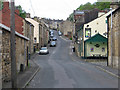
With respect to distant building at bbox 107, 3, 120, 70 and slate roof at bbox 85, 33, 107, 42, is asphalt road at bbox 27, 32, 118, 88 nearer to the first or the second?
distant building at bbox 107, 3, 120, 70

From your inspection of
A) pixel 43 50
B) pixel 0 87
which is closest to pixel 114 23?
pixel 0 87

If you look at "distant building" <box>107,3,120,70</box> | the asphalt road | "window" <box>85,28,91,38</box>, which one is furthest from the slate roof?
the asphalt road

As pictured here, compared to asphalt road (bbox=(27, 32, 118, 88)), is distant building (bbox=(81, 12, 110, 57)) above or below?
above

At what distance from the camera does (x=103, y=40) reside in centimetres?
3362

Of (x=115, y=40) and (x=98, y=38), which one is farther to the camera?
(x=98, y=38)

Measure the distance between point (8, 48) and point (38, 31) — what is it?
36.0 metres

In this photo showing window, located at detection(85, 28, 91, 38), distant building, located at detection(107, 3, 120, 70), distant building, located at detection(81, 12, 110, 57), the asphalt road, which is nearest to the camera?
the asphalt road

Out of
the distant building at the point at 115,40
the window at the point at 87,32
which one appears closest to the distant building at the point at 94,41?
the window at the point at 87,32

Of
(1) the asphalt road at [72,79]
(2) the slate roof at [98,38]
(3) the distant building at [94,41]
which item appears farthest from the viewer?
(3) the distant building at [94,41]

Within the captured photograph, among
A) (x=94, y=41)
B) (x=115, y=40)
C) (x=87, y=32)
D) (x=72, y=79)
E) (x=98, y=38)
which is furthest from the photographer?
(x=87, y=32)

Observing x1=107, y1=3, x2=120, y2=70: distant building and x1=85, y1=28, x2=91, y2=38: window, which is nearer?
x1=107, y1=3, x2=120, y2=70: distant building

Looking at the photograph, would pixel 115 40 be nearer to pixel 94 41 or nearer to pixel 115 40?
pixel 115 40

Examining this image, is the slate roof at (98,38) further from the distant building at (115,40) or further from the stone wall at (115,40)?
the stone wall at (115,40)

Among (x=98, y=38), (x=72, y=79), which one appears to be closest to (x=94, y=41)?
(x=98, y=38)
